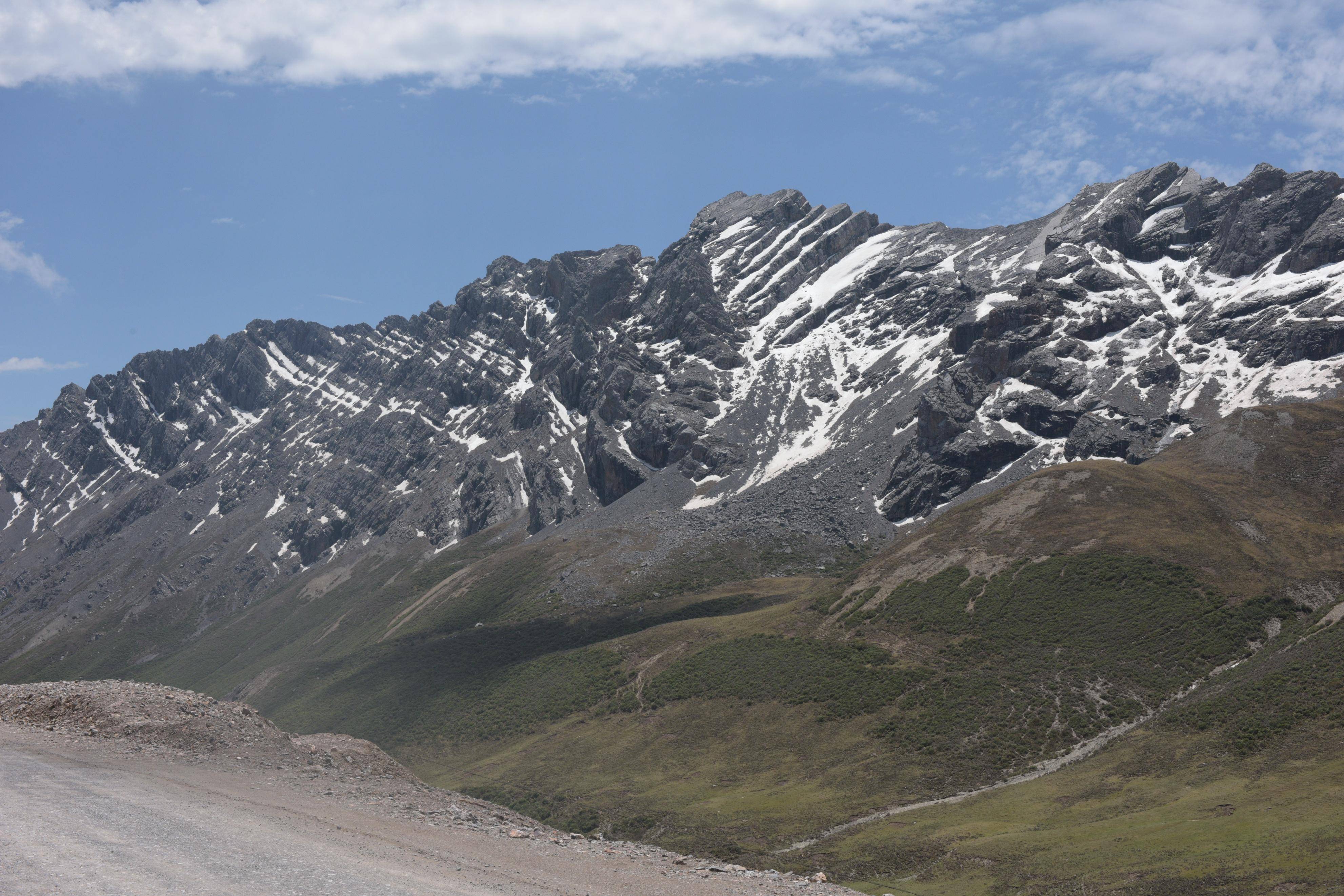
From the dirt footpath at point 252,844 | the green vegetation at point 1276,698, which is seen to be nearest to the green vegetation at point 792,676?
the green vegetation at point 1276,698

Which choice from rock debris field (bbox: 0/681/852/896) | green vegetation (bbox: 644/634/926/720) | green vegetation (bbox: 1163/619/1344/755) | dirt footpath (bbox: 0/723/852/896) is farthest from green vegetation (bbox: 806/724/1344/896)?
green vegetation (bbox: 644/634/926/720)

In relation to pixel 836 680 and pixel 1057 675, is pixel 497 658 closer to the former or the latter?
pixel 836 680

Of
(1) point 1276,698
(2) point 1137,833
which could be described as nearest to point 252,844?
(2) point 1137,833

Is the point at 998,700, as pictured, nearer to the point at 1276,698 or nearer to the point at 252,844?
the point at 1276,698

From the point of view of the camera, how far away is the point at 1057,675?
282 feet

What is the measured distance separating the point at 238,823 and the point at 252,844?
2.57 meters

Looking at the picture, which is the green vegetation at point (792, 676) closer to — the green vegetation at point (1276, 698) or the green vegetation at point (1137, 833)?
the green vegetation at point (1137, 833)

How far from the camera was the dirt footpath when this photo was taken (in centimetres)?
2608

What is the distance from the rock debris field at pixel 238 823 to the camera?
2672 cm

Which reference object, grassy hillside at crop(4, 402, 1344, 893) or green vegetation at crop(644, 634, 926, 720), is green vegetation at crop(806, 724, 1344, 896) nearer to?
grassy hillside at crop(4, 402, 1344, 893)

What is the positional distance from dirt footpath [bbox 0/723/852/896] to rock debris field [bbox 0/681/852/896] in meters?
0.08

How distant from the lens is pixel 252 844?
1168 inches

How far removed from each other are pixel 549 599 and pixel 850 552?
6295 cm

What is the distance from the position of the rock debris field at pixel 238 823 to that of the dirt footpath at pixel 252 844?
0.08 m
